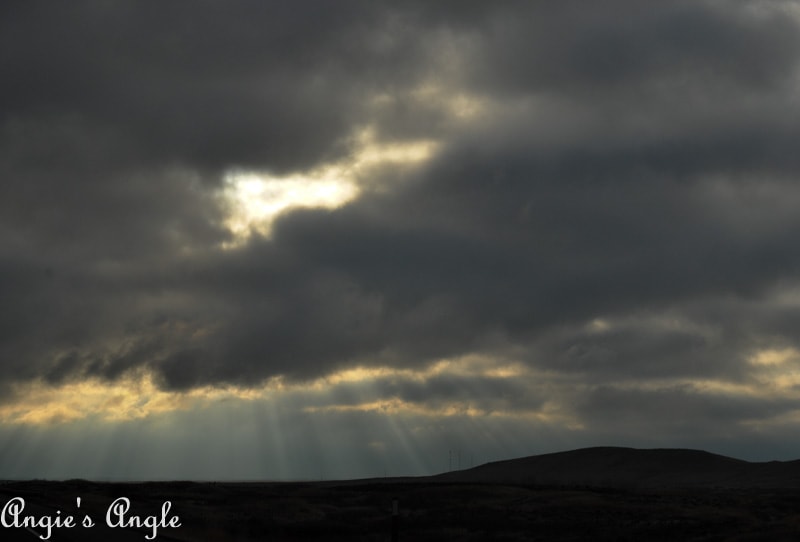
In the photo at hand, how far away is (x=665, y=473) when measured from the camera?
566ft

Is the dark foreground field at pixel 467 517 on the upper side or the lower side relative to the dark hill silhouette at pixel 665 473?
lower

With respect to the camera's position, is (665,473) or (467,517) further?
(665,473)

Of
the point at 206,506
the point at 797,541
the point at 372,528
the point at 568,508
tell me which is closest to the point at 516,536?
the point at 372,528

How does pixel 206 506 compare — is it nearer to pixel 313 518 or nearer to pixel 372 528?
pixel 313 518

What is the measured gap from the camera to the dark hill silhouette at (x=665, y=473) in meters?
146

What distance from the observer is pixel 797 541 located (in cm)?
4103

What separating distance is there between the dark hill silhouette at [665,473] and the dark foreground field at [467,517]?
58.3 metres

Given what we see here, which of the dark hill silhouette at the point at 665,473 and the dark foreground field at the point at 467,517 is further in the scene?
the dark hill silhouette at the point at 665,473

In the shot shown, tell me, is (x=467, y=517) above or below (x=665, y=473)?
below

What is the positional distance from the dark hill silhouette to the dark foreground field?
191 ft

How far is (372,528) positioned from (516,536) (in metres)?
10.7

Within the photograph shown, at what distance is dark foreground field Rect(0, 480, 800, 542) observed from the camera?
49.3 metres

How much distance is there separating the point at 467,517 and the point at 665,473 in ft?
387

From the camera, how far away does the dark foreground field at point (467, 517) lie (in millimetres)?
49312
